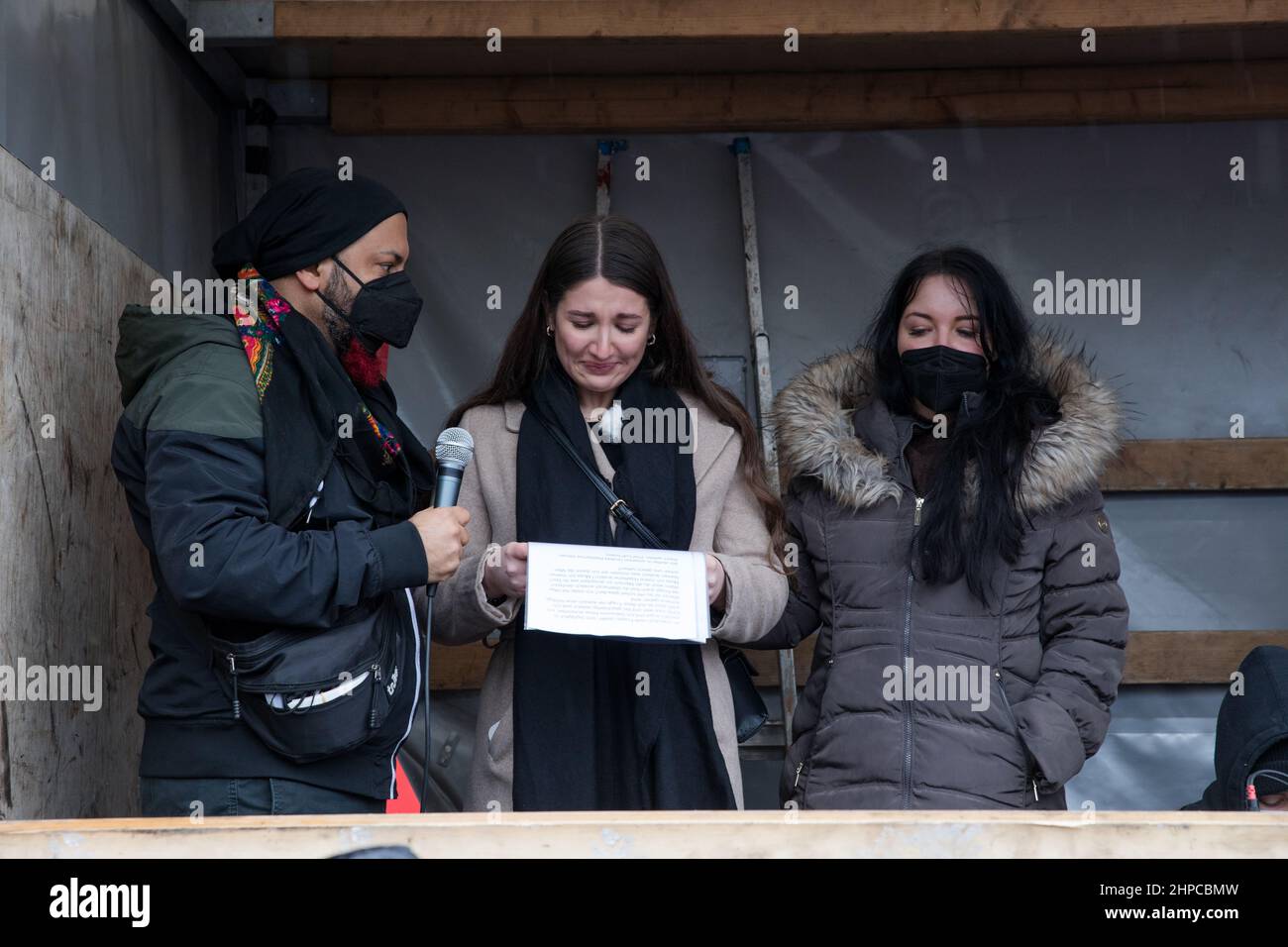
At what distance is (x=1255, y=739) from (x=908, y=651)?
70 cm

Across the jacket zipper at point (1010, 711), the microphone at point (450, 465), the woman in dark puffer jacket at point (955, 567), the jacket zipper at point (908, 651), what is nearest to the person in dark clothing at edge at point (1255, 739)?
the woman in dark puffer jacket at point (955, 567)

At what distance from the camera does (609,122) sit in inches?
171

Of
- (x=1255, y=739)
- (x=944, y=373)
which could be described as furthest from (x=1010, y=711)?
(x=944, y=373)

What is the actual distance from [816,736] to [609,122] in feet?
7.44

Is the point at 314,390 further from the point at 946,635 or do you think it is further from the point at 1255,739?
the point at 1255,739

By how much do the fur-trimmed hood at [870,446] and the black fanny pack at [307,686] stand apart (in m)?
1.08

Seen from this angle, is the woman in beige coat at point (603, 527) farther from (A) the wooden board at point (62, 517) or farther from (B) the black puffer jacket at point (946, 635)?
(A) the wooden board at point (62, 517)

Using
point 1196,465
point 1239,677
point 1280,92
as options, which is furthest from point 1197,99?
point 1239,677

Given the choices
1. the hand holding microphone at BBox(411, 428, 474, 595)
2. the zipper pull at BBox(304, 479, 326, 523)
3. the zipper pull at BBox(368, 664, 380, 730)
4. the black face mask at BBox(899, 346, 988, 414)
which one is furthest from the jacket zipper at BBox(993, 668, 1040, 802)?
the zipper pull at BBox(304, 479, 326, 523)

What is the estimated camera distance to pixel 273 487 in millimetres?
2146

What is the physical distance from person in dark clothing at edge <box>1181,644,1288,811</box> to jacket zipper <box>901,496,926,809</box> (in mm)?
673

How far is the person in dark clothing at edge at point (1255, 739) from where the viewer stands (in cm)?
273
